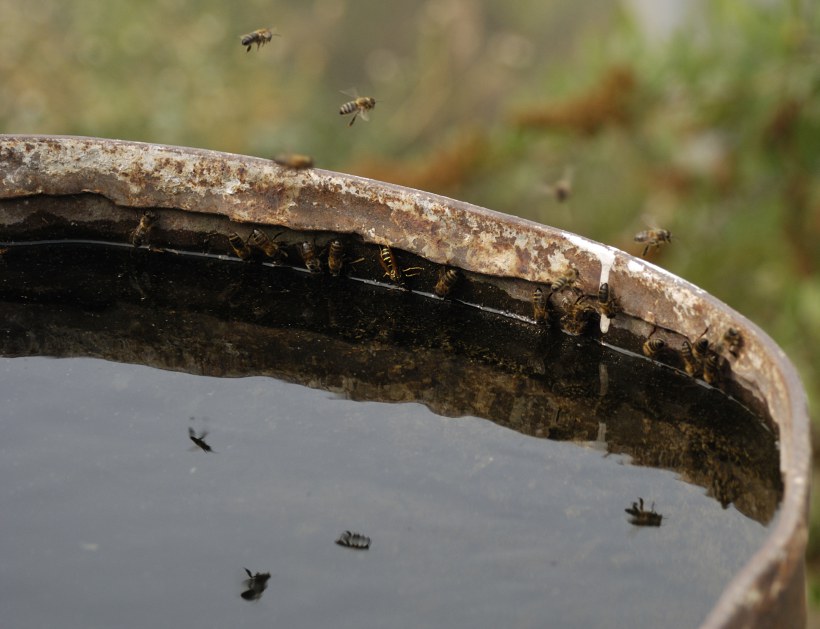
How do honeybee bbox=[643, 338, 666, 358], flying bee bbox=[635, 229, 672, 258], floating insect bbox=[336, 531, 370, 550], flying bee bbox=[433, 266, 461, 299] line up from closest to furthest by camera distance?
floating insect bbox=[336, 531, 370, 550] < honeybee bbox=[643, 338, 666, 358] < flying bee bbox=[433, 266, 461, 299] < flying bee bbox=[635, 229, 672, 258]

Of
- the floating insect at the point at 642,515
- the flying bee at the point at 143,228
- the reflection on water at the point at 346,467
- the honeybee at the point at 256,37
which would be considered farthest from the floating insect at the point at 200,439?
the honeybee at the point at 256,37

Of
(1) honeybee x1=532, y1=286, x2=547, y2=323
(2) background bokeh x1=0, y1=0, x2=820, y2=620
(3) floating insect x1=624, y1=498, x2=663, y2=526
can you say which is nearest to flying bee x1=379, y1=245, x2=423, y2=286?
(1) honeybee x1=532, y1=286, x2=547, y2=323

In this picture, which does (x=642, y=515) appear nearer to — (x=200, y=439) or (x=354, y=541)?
(x=354, y=541)

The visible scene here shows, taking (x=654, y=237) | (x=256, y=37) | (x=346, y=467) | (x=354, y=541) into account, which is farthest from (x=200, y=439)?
(x=256, y=37)

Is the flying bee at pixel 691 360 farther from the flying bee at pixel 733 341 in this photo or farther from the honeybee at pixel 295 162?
the honeybee at pixel 295 162

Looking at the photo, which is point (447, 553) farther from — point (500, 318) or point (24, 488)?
point (500, 318)

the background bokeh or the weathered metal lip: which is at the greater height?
the background bokeh

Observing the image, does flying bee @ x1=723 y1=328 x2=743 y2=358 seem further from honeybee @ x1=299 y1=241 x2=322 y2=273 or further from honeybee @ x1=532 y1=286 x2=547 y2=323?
honeybee @ x1=299 y1=241 x2=322 y2=273
